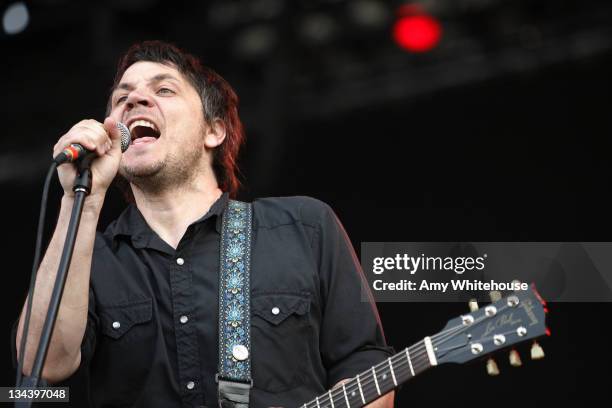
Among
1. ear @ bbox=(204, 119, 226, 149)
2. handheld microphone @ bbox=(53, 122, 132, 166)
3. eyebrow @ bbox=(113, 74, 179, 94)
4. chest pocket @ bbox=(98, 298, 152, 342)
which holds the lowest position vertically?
chest pocket @ bbox=(98, 298, 152, 342)

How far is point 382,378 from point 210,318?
63 centimetres

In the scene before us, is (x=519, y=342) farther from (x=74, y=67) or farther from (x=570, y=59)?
(x=74, y=67)

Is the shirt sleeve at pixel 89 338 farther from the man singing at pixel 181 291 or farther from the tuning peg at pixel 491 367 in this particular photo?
the tuning peg at pixel 491 367

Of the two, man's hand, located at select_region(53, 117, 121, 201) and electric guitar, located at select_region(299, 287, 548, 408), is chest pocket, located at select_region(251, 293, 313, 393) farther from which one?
man's hand, located at select_region(53, 117, 121, 201)

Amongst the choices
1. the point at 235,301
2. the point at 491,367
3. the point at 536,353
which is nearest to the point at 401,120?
the point at 235,301

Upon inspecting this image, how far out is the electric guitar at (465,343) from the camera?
226 cm

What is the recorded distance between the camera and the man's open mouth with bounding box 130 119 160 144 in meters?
3.14

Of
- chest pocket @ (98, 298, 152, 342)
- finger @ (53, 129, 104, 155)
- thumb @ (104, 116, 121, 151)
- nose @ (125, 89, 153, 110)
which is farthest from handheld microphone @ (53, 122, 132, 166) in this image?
nose @ (125, 89, 153, 110)

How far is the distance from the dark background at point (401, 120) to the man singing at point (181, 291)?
92 centimetres

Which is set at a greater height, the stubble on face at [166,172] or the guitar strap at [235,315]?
the stubble on face at [166,172]

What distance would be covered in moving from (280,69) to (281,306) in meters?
1.50

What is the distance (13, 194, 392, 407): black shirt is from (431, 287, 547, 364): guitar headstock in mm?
519

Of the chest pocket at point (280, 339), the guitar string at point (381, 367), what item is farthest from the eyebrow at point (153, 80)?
the guitar string at point (381, 367)

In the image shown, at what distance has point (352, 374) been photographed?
9.33 ft
